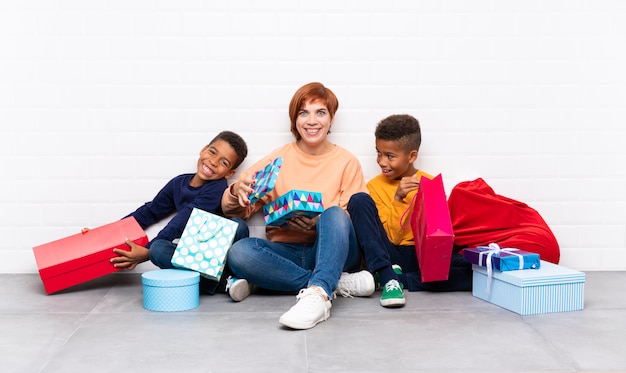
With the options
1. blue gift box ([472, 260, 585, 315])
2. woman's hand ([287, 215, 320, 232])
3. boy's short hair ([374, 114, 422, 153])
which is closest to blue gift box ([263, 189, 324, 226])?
woman's hand ([287, 215, 320, 232])

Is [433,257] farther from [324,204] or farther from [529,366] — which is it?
[529,366]

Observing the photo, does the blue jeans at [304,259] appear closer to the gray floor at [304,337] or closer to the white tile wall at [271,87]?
the gray floor at [304,337]

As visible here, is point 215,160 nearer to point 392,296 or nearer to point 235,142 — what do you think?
point 235,142

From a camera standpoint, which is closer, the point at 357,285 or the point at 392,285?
the point at 392,285

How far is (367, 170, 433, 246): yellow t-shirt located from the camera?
11.1ft

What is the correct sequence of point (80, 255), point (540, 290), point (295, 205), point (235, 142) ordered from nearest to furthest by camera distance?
point (540, 290) < point (295, 205) < point (80, 255) < point (235, 142)

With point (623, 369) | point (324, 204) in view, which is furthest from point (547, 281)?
point (324, 204)

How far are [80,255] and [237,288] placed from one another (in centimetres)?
77

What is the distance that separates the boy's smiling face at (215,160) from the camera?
3.42m

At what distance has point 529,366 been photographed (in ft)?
7.19

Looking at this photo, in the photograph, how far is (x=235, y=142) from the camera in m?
3.46

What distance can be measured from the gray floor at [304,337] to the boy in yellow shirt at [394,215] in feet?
0.37

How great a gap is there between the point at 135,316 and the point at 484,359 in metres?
1.40

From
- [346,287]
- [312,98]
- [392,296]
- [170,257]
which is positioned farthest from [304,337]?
[312,98]
